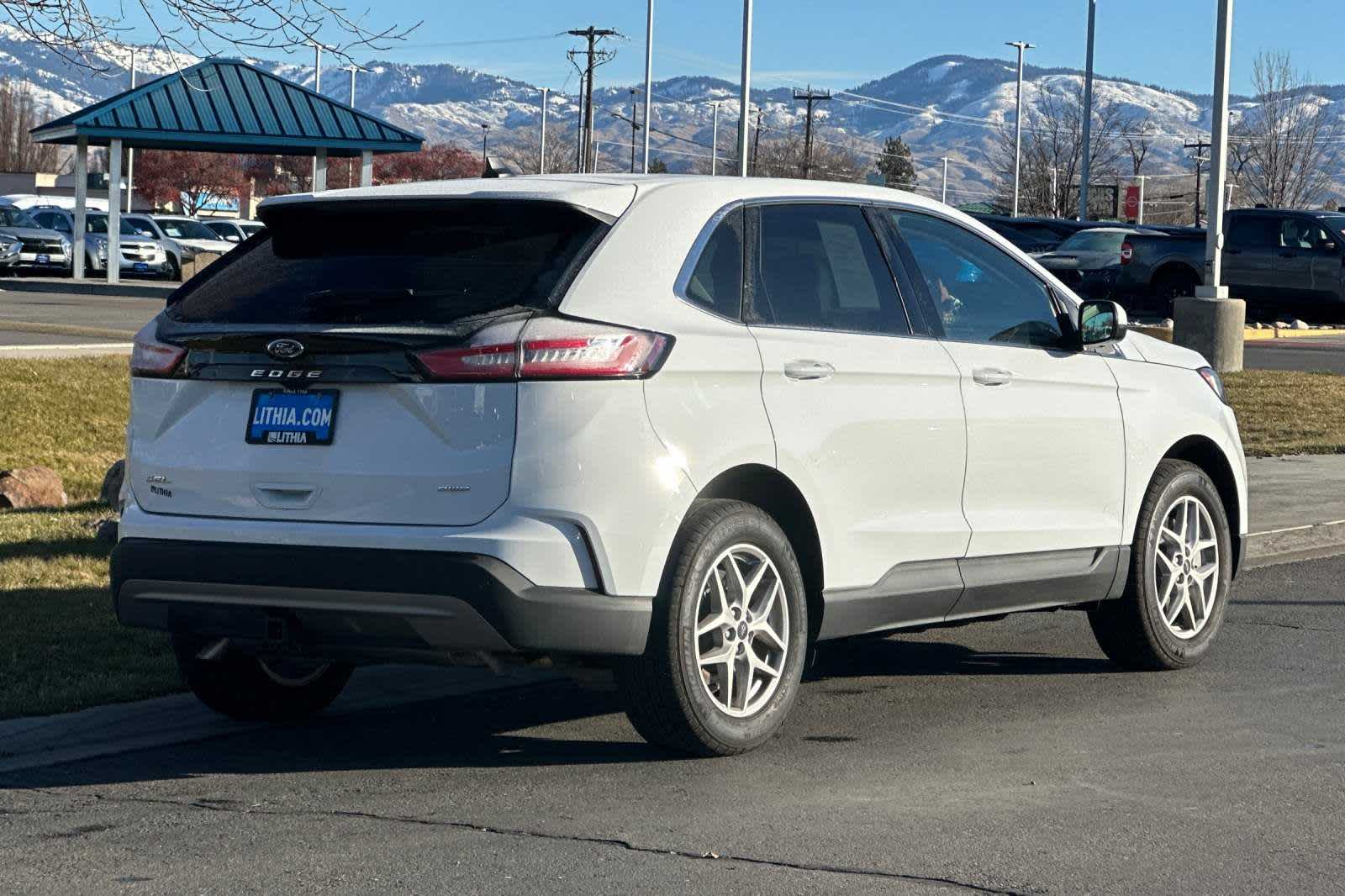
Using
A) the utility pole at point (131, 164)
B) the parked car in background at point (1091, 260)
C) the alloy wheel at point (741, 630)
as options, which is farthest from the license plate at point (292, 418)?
the parked car in background at point (1091, 260)

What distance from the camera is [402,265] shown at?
601 cm

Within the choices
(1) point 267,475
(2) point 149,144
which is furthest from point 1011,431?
(2) point 149,144

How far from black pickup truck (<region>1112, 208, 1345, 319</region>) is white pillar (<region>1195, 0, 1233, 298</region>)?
1157cm

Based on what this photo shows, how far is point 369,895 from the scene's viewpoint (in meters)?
4.84

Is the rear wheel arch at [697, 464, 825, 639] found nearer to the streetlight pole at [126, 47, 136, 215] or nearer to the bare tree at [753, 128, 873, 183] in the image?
the streetlight pole at [126, 47, 136, 215]

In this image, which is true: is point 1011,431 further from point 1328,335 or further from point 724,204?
point 1328,335

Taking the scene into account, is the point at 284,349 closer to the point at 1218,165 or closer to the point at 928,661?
the point at 928,661

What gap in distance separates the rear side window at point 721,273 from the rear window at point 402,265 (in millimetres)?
377

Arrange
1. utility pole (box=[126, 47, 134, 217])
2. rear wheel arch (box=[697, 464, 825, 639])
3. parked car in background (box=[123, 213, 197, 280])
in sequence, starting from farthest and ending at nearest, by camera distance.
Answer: parked car in background (box=[123, 213, 197, 280]) < utility pole (box=[126, 47, 134, 217]) < rear wheel arch (box=[697, 464, 825, 639])

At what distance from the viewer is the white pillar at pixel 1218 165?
A: 21.2m

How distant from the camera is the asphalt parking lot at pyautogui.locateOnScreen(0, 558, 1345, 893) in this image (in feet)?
16.5

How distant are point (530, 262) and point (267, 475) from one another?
3.27 ft

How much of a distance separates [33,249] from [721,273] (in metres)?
42.4

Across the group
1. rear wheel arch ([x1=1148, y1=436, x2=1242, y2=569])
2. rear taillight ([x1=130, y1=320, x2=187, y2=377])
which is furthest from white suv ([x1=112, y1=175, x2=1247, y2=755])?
rear wheel arch ([x1=1148, y1=436, x2=1242, y2=569])
